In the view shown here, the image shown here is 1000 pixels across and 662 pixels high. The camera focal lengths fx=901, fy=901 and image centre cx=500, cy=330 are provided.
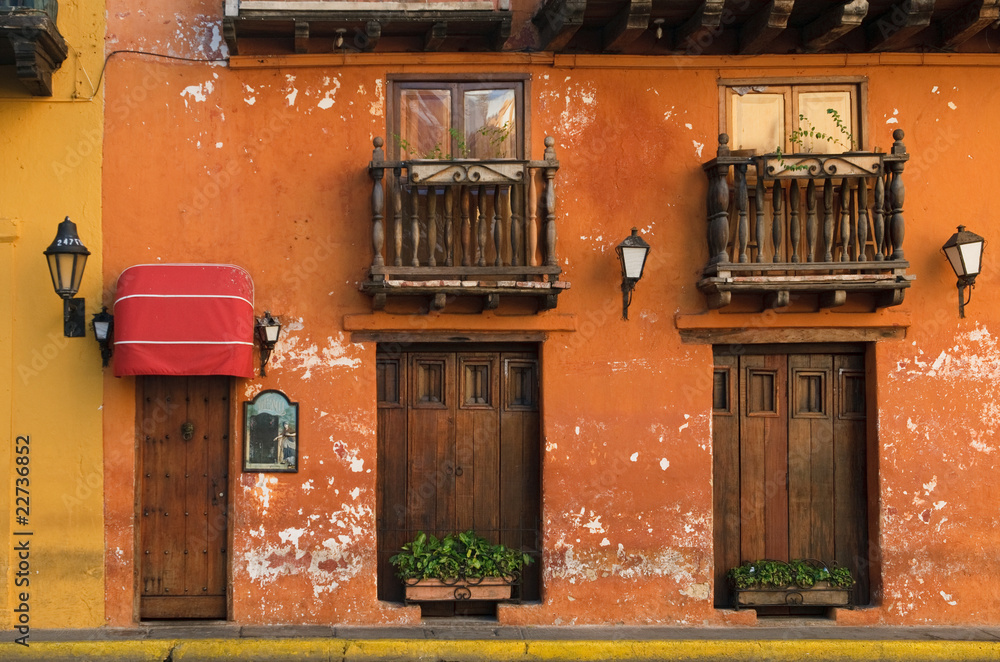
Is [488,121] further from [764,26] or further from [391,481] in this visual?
[391,481]

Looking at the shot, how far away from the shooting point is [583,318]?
852 centimetres

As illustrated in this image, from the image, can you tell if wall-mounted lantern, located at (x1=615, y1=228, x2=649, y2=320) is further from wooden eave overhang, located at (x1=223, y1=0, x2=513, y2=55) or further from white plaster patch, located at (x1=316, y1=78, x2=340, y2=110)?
white plaster patch, located at (x1=316, y1=78, x2=340, y2=110)

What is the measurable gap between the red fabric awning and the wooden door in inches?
25.2

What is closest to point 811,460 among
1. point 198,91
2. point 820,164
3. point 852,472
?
point 852,472

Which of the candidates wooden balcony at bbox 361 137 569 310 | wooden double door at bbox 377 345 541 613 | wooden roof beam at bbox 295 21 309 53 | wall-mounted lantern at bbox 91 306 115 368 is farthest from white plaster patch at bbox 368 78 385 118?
wall-mounted lantern at bbox 91 306 115 368

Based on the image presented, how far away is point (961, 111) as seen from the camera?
859cm

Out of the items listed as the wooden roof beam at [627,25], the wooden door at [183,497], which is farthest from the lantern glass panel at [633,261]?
the wooden door at [183,497]

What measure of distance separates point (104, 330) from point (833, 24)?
706 centimetres

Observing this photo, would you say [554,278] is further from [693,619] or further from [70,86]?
[70,86]

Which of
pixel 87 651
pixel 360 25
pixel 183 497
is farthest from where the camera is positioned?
pixel 183 497

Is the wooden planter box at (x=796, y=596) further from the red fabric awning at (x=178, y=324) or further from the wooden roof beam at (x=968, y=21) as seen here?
the wooden roof beam at (x=968, y=21)

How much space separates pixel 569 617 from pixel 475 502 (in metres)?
1.37

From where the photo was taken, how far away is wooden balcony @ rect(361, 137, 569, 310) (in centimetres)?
Answer: 805

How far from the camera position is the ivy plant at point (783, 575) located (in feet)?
27.6
